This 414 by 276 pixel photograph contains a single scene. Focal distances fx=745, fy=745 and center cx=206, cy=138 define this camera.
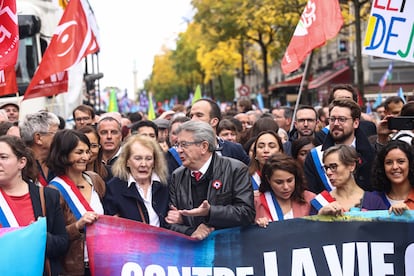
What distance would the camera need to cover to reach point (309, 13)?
10336 mm

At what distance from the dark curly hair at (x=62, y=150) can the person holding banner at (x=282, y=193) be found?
1.45 metres

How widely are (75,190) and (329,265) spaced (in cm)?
189

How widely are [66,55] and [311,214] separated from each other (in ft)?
15.9

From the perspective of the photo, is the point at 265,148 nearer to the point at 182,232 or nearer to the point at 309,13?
the point at 182,232

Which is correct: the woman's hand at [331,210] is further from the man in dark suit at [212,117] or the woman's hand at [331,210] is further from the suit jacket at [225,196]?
the man in dark suit at [212,117]

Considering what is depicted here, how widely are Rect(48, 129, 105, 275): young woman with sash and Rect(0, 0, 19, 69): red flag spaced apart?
1.56 meters

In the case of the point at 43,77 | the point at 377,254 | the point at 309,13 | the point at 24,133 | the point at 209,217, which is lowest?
the point at 377,254

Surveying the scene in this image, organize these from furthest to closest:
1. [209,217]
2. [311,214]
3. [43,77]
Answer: [43,77]
[311,214]
[209,217]

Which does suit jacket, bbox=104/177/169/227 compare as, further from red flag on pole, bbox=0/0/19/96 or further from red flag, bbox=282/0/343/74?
red flag, bbox=282/0/343/74

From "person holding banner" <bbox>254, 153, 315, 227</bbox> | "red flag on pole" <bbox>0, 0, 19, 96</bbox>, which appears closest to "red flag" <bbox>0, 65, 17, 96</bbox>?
"red flag on pole" <bbox>0, 0, 19, 96</bbox>

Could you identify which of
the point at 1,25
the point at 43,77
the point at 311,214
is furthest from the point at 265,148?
the point at 43,77

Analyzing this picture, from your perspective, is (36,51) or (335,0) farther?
(36,51)

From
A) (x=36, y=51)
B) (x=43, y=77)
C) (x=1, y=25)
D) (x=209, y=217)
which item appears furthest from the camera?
(x=36, y=51)

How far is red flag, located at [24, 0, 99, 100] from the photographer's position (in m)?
9.05
